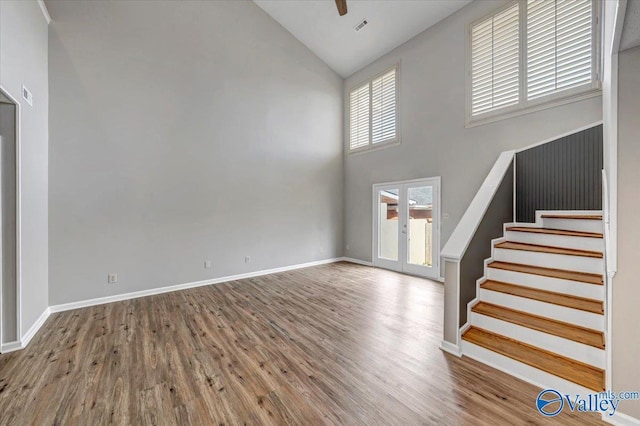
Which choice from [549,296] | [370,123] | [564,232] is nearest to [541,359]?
[549,296]

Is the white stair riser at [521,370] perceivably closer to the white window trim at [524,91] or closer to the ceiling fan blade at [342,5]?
the white window trim at [524,91]

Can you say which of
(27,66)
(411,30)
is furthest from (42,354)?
(411,30)

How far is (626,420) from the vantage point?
65.6 inches

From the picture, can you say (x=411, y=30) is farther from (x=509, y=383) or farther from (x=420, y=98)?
(x=509, y=383)

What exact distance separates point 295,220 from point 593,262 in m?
4.91

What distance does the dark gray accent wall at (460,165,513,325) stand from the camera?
8.63ft

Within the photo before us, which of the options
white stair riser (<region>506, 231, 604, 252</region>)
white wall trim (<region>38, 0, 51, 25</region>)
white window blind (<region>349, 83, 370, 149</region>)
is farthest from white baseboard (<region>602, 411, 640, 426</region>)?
white wall trim (<region>38, 0, 51, 25</region>)

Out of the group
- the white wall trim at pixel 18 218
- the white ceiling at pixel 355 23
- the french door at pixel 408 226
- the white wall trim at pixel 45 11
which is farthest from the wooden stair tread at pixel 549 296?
the white wall trim at pixel 45 11

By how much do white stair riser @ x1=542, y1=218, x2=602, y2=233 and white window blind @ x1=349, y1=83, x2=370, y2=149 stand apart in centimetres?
408

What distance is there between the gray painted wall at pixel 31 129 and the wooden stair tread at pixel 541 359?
4706mm

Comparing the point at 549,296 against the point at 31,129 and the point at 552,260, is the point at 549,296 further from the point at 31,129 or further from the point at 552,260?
the point at 31,129

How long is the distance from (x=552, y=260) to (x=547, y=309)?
61 cm

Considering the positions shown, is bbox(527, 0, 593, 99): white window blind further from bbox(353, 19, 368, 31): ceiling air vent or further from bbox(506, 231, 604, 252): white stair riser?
bbox(353, 19, 368, 31): ceiling air vent

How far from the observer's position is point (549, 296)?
8.11ft
